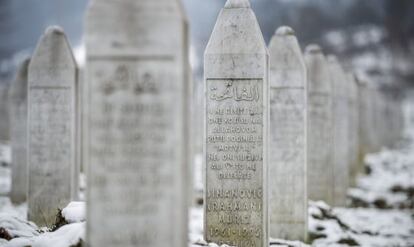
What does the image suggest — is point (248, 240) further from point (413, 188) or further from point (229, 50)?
point (413, 188)

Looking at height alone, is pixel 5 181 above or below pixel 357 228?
above

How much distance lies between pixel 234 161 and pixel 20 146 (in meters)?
7.66

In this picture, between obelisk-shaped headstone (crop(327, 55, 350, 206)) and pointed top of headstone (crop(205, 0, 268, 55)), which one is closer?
pointed top of headstone (crop(205, 0, 268, 55))

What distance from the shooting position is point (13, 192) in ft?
47.6

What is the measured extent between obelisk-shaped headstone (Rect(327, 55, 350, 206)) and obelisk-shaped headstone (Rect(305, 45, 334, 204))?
65 cm

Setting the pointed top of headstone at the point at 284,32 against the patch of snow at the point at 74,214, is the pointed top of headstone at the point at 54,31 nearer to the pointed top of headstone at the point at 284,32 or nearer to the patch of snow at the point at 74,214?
the pointed top of headstone at the point at 284,32

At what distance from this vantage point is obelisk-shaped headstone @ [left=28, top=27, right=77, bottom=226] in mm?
10906

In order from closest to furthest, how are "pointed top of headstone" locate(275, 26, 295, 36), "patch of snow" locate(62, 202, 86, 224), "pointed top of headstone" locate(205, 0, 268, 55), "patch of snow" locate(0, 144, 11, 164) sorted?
"patch of snow" locate(62, 202, 86, 224) → "pointed top of headstone" locate(205, 0, 268, 55) → "pointed top of headstone" locate(275, 26, 295, 36) → "patch of snow" locate(0, 144, 11, 164)

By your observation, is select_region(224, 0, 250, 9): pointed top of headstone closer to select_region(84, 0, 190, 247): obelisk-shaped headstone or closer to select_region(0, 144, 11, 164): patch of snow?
select_region(84, 0, 190, 247): obelisk-shaped headstone

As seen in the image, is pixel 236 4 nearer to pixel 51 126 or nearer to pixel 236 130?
pixel 236 130

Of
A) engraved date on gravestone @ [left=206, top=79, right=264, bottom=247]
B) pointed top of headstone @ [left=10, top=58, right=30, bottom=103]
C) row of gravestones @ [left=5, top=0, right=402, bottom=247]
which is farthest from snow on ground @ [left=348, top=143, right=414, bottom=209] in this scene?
engraved date on gravestone @ [left=206, top=79, right=264, bottom=247]

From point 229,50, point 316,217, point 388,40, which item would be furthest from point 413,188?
point 388,40

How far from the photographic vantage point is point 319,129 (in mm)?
13602

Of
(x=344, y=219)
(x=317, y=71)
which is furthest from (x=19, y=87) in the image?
(x=344, y=219)
